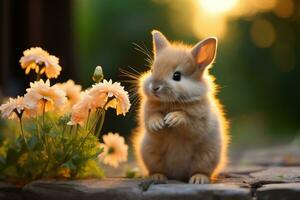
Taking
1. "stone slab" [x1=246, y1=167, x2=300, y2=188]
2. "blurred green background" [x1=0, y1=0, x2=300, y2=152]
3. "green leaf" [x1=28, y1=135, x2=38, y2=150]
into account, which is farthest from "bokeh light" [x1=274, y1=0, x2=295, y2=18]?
"green leaf" [x1=28, y1=135, x2=38, y2=150]

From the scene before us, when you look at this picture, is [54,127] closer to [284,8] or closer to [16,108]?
[16,108]

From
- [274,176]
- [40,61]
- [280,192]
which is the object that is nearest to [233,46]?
[274,176]

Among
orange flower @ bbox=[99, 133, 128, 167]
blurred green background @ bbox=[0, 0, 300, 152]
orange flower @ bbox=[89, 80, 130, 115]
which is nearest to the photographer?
orange flower @ bbox=[89, 80, 130, 115]

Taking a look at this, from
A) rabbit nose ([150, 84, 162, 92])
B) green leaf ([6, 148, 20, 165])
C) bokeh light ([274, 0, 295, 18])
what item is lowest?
green leaf ([6, 148, 20, 165])

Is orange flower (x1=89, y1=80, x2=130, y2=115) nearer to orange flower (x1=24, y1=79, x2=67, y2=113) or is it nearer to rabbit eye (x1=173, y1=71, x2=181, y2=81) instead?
orange flower (x1=24, y1=79, x2=67, y2=113)

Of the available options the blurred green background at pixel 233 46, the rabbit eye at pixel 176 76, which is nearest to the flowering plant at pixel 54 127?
the rabbit eye at pixel 176 76

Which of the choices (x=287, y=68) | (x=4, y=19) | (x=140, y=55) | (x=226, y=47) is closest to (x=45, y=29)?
(x=4, y=19)
